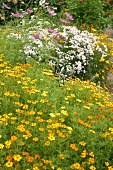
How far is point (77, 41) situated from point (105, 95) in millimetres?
1651

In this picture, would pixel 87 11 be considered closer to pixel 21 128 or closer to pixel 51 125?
pixel 51 125

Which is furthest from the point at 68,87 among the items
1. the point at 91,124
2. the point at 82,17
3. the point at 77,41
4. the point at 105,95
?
the point at 82,17

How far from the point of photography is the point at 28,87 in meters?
3.97

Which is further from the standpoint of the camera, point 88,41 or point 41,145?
point 88,41

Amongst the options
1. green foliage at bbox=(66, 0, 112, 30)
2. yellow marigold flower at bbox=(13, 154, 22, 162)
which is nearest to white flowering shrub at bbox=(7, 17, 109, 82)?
green foliage at bbox=(66, 0, 112, 30)

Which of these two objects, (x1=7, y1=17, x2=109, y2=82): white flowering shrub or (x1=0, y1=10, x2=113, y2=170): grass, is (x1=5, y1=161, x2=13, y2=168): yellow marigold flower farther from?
(x1=7, y1=17, x2=109, y2=82): white flowering shrub

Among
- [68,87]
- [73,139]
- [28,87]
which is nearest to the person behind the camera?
[73,139]

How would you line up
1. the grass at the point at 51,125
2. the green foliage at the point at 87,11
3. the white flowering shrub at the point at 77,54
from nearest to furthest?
the grass at the point at 51,125
the white flowering shrub at the point at 77,54
the green foliage at the point at 87,11

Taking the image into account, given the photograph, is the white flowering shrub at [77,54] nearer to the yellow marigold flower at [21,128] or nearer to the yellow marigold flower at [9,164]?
the yellow marigold flower at [21,128]

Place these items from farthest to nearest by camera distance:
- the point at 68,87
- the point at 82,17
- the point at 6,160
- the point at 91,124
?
1. the point at 82,17
2. the point at 68,87
3. the point at 91,124
4. the point at 6,160

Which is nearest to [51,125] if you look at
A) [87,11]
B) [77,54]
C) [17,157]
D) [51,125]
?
[51,125]

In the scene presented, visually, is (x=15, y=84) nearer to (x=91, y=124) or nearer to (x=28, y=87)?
(x=28, y=87)

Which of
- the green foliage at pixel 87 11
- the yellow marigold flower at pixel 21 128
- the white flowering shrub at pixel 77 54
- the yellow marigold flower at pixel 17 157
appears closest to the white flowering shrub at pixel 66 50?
the white flowering shrub at pixel 77 54

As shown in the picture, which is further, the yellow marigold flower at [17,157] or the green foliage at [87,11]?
the green foliage at [87,11]
